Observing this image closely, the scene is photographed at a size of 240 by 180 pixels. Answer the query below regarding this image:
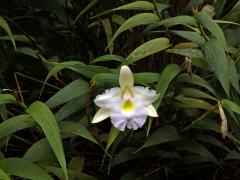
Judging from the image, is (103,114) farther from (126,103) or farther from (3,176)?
(3,176)

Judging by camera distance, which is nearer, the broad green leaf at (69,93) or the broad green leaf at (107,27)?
the broad green leaf at (69,93)

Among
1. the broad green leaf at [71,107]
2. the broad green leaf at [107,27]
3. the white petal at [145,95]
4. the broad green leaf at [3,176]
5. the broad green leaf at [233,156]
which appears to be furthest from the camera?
the broad green leaf at [107,27]

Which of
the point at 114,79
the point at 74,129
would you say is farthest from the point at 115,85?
the point at 74,129

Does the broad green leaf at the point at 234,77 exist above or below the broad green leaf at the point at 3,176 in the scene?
above

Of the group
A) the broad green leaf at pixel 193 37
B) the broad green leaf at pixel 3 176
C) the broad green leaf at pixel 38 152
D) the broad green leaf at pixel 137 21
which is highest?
the broad green leaf at pixel 137 21

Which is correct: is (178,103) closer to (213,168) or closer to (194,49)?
(194,49)

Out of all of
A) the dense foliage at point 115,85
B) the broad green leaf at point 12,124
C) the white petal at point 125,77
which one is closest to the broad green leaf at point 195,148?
the dense foliage at point 115,85

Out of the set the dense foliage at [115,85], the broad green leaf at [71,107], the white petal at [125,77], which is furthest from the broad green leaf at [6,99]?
the white petal at [125,77]

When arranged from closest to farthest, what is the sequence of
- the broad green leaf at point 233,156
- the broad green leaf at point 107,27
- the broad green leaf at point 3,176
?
the broad green leaf at point 3,176 → the broad green leaf at point 233,156 → the broad green leaf at point 107,27

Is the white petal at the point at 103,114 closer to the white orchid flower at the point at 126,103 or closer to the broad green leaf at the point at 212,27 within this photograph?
the white orchid flower at the point at 126,103
